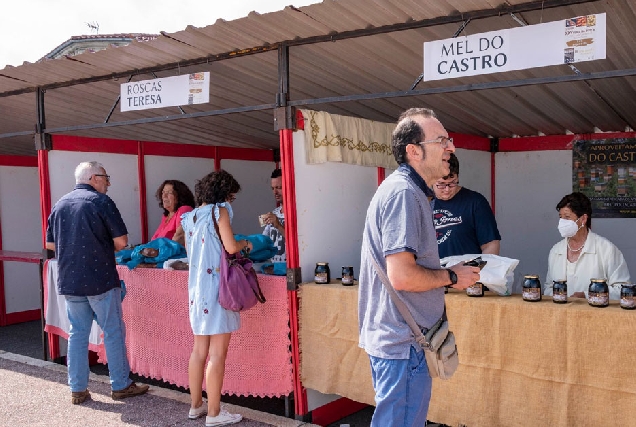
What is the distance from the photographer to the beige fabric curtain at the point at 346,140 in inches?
165

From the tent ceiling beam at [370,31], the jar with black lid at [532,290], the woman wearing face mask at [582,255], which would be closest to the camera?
the tent ceiling beam at [370,31]

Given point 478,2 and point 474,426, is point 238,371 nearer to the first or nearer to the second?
point 474,426

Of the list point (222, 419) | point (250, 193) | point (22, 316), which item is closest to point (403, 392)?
point (222, 419)

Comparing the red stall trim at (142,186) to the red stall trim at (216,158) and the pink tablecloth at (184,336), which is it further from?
the pink tablecloth at (184,336)

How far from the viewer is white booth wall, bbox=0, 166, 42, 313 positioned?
774cm

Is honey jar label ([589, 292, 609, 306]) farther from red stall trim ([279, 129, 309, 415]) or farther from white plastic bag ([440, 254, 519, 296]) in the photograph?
red stall trim ([279, 129, 309, 415])

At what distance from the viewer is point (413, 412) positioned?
217 centimetres

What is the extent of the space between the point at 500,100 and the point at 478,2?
250 centimetres

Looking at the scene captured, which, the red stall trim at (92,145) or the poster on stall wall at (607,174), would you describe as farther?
the poster on stall wall at (607,174)

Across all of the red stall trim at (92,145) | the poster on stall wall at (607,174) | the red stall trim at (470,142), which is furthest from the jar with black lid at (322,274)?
the poster on stall wall at (607,174)

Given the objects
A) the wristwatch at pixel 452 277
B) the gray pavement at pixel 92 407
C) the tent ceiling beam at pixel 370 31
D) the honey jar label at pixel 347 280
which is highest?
the tent ceiling beam at pixel 370 31

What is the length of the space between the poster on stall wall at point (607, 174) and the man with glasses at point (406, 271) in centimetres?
533

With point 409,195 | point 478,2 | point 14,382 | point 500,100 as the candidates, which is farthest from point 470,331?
point 14,382

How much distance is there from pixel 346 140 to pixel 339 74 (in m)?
0.59
